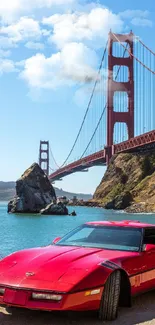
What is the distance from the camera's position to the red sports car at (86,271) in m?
4.89

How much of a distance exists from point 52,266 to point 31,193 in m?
62.5

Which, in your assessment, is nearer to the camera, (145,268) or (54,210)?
(145,268)

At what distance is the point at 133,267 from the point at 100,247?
0.48 m

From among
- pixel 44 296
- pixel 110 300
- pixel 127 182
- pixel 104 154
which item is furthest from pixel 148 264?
pixel 127 182

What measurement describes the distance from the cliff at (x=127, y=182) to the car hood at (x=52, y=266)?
7627 centimetres

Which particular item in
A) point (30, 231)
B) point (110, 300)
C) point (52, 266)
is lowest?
point (30, 231)

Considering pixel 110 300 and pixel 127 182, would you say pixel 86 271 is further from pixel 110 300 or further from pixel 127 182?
pixel 127 182

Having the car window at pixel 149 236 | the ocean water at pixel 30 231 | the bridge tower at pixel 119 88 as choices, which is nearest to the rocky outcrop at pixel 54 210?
the ocean water at pixel 30 231

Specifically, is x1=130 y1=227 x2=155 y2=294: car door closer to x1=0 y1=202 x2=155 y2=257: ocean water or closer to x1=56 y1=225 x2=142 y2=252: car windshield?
x1=56 y1=225 x2=142 y2=252: car windshield

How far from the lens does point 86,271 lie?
16.8 feet

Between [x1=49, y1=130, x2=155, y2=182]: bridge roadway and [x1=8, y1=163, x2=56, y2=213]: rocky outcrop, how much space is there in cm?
1713

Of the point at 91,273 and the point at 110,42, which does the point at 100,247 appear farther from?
the point at 110,42

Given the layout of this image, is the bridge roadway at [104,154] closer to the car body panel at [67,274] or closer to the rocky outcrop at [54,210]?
the rocky outcrop at [54,210]

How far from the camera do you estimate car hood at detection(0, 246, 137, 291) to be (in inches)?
197
